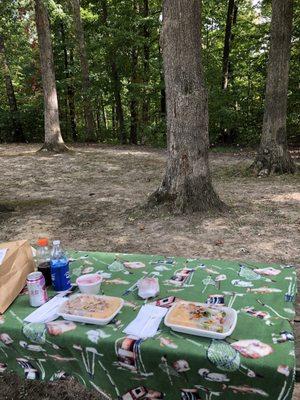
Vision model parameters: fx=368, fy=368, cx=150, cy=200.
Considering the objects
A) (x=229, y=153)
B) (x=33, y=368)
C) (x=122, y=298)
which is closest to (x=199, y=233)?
(x=122, y=298)

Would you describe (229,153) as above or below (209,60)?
below

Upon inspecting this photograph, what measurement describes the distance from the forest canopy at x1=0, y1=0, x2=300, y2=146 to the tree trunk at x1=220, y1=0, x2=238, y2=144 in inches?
2.3

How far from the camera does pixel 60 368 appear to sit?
1.67 m

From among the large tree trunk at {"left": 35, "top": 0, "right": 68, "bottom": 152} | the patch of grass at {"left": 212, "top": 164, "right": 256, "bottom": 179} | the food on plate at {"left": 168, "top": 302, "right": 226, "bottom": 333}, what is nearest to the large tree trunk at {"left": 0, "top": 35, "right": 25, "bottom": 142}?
the large tree trunk at {"left": 35, "top": 0, "right": 68, "bottom": 152}

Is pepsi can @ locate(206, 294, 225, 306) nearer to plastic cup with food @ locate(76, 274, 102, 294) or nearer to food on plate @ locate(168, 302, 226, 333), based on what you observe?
food on plate @ locate(168, 302, 226, 333)

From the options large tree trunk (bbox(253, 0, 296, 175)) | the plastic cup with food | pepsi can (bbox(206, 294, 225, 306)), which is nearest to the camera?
pepsi can (bbox(206, 294, 225, 306))

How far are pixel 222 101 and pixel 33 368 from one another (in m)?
11.3

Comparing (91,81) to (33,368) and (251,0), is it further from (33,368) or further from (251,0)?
(33,368)

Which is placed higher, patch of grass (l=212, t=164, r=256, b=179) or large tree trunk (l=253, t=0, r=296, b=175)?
large tree trunk (l=253, t=0, r=296, b=175)

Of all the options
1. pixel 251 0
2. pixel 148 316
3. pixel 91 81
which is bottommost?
pixel 148 316

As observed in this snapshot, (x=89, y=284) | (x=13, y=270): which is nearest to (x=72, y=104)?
(x=13, y=270)

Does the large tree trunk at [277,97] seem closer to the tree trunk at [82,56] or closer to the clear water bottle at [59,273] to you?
the clear water bottle at [59,273]

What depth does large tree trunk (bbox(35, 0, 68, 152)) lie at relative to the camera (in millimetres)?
9906

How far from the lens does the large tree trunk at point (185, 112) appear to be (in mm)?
4496
